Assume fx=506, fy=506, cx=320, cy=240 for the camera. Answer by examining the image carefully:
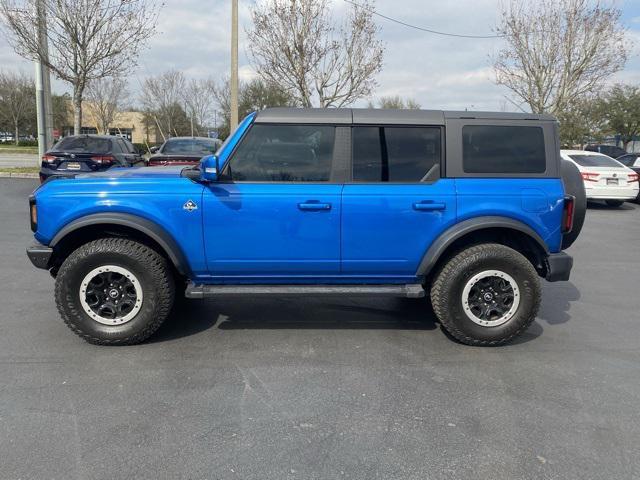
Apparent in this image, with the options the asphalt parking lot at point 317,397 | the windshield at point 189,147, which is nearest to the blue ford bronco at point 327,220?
the asphalt parking lot at point 317,397

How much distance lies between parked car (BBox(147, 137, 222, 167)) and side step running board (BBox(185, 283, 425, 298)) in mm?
7088

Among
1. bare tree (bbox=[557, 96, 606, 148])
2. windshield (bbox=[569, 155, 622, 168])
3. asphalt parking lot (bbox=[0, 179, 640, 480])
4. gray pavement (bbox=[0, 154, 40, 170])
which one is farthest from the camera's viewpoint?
bare tree (bbox=[557, 96, 606, 148])

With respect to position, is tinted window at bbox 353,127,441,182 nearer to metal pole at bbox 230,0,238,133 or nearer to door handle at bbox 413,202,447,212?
door handle at bbox 413,202,447,212

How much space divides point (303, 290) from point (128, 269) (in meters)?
1.42

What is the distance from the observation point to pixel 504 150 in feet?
13.9

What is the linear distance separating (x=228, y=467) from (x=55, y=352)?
2.16 metres

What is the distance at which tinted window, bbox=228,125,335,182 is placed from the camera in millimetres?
4148

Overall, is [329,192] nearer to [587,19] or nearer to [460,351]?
[460,351]

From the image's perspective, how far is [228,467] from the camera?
2.63m

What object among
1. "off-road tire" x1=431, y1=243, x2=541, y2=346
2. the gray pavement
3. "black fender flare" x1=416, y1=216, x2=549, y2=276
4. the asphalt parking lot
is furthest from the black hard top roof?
the gray pavement

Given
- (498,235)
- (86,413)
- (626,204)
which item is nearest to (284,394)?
(86,413)

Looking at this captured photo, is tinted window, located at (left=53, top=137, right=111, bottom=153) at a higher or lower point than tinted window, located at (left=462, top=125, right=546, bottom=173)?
higher

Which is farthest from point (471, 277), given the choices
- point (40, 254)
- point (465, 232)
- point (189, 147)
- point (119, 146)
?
point (119, 146)

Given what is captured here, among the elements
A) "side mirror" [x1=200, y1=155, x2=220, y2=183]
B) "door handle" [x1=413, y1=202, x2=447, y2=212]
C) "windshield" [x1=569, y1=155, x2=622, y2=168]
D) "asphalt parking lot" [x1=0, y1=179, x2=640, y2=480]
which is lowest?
"asphalt parking lot" [x1=0, y1=179, x2=640, y2=480]
